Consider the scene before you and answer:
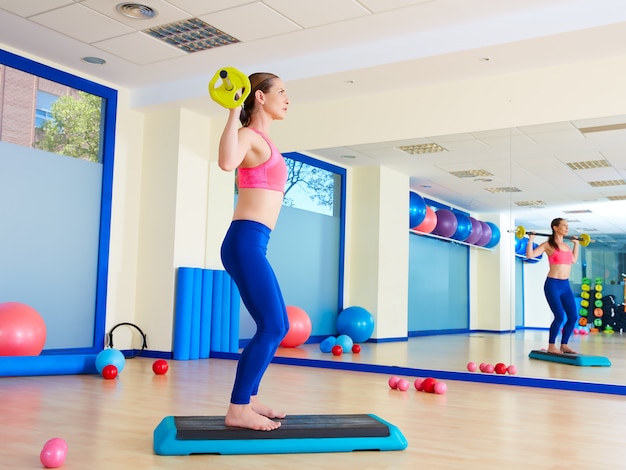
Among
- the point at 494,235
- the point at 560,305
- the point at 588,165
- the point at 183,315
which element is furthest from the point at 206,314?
the point at 588,165

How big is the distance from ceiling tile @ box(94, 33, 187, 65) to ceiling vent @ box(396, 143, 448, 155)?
2.30 meters

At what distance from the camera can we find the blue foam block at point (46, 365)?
4844 mm

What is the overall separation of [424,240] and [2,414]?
17.7 ft

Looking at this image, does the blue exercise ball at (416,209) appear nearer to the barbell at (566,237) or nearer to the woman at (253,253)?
the barbell at (566,237)

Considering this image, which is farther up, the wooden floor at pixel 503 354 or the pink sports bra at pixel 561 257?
the pink sports bra at pixel 561 257

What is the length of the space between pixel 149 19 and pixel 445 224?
12.8ft

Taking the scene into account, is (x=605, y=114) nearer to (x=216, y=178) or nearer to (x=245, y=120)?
(x=245, y=120)

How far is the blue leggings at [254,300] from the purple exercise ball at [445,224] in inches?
189

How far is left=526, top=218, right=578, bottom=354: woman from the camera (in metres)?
5.90

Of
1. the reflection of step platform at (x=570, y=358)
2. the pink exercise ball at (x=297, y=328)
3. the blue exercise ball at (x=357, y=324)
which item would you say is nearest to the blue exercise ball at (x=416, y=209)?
the blue exercise ball at (x=357, y=324)

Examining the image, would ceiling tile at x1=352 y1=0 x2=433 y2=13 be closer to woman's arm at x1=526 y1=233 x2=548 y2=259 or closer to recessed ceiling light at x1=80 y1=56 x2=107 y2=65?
woman's arm at x1=526 y1=233 x2=548 y2=259

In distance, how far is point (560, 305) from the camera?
5.96m

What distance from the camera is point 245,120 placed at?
3068 millimetres

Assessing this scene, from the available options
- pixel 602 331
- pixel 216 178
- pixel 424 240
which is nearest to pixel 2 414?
pixel 216 178
